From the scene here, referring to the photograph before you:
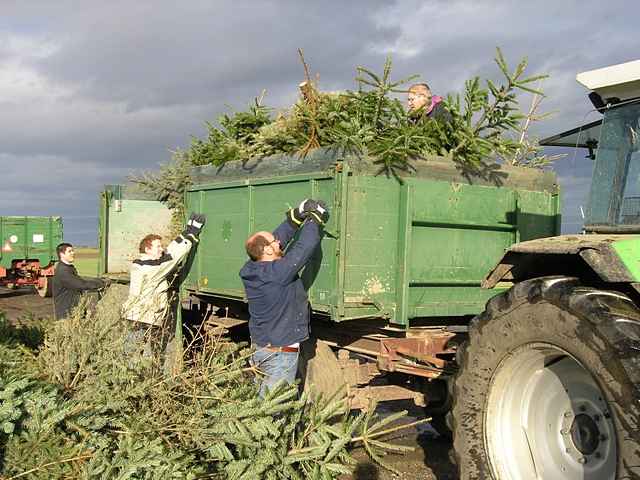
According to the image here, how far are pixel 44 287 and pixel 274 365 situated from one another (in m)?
18.5

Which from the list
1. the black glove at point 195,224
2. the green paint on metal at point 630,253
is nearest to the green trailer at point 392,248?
the black glove at point 195,224

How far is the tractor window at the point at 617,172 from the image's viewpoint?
3709mm

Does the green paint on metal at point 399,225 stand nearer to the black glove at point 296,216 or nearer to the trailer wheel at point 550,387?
the black glove at point 296,216

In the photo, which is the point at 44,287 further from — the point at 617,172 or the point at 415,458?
Result: the point at 617,172

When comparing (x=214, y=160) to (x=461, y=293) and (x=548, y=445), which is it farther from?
(x=548, y=445)

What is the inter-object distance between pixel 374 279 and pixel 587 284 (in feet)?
6.23

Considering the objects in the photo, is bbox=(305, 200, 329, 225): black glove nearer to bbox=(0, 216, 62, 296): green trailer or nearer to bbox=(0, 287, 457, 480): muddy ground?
bbox=(0, 287, 457, 480): muddy ground

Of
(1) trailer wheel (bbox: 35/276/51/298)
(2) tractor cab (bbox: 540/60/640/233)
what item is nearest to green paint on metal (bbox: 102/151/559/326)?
(2) tractor cab (bbox: 540/60/640/233)

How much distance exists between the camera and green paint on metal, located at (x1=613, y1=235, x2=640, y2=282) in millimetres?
3236

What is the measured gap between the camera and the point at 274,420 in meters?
4.15

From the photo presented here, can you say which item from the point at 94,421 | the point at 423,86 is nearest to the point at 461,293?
the point at 423,86

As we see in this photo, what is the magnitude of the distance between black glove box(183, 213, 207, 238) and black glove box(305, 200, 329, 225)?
75.9 inches

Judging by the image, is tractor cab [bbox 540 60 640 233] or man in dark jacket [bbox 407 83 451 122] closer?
tractor cab [bbox 540 60 640 233]

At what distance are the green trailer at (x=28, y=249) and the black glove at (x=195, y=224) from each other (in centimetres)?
1611
